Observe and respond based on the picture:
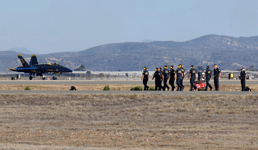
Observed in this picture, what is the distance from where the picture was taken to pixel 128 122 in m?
16.8

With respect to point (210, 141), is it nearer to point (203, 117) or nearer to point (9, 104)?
point (203, 117)

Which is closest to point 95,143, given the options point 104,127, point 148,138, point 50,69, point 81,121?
point 148,138

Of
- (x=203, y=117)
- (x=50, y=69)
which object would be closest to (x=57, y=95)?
(x=203, y=117)

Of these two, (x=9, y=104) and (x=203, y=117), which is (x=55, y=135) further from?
(x=9, y=104)

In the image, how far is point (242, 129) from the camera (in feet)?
48.5

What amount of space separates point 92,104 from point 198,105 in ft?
17.8

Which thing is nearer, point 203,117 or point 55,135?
point 55,135

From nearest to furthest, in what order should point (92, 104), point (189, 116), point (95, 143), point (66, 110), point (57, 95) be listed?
1. point (95, 143)
2. point (189, 116)
3. point (66, 110)
4. point (92, 104)
5. point (57, 95)

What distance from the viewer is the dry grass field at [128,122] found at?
12.3 m

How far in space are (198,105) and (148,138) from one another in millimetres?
8995

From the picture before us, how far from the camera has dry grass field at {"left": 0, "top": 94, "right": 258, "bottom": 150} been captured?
12281 mm

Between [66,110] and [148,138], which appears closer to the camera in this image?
[148,138]

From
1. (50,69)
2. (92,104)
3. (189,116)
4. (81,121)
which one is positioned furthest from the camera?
(50,69)

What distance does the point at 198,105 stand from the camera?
850 inches
